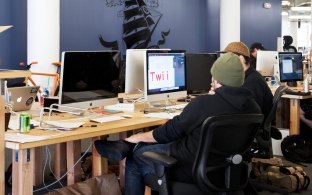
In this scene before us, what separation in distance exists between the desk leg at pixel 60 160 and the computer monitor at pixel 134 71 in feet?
2.59

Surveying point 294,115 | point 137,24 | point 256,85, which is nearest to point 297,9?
point 137,24

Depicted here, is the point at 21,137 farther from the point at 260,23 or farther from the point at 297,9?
the point at 297,9

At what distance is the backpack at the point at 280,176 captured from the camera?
3.87 meters

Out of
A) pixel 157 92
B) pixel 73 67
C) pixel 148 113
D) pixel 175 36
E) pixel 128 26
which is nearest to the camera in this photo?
pixel 73 67

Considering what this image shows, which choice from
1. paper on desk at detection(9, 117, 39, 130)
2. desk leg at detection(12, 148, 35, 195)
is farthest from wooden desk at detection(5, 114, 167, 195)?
paper on desk at detection(9, 117, 39, 130)

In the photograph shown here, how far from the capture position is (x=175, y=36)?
8.09 m

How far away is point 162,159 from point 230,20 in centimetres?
665

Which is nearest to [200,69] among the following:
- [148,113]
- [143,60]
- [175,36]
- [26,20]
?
[143,60]

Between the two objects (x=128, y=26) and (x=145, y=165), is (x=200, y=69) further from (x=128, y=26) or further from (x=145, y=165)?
(x=128, y=26)

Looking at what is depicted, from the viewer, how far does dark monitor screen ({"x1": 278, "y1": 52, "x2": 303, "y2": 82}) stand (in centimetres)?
603

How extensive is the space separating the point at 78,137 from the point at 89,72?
2.71ft

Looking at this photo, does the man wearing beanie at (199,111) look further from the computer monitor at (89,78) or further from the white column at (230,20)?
→ the white column at (230,20)

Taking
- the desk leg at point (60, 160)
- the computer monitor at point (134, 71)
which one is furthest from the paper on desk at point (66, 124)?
the desk leg at point (60, 160)

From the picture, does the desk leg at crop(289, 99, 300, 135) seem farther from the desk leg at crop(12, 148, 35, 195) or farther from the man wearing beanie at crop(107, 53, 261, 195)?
the desk leg at crop(12, 148, 35, 195)
